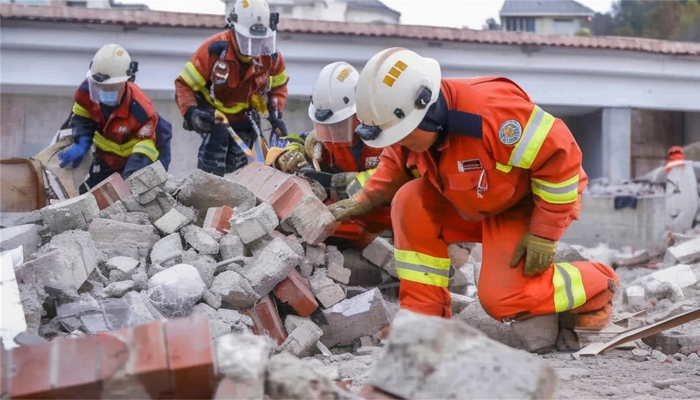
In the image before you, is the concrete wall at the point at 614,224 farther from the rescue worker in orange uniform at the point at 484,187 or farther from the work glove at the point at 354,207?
the rescue worker in orange uniform at the point at 484,187

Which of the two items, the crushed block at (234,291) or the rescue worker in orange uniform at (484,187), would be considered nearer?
the rescue worker in orange uniform at (484,187)

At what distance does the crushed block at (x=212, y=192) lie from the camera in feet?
16.3

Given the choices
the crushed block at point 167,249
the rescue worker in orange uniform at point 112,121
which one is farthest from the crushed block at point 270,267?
the rescue worker in orange uniform at point 112,121

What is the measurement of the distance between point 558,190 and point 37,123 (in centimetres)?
1029

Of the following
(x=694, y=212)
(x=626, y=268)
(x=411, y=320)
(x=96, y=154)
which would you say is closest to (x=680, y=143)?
(x=694, y=212)

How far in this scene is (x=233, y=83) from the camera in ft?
23.0

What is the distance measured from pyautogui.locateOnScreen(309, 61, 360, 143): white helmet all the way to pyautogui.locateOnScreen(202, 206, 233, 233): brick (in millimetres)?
934

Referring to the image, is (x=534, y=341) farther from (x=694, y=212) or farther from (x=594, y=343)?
(x=694, y=212)

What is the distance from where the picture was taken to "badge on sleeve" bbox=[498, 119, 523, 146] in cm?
361

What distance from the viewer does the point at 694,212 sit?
10.6 metres

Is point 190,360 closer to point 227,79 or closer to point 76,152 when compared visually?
point 227,79

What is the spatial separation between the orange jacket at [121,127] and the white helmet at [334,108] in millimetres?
2025

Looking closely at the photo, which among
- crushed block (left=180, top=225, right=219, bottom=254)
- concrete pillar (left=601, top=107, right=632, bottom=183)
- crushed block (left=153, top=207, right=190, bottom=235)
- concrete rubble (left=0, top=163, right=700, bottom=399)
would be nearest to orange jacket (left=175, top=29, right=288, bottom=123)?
concrete rubble (left=0, top=163, right=700, bottom=399)

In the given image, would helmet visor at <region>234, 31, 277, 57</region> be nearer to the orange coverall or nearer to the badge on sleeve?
the orange coverall
